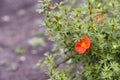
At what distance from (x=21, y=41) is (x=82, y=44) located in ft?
8.69

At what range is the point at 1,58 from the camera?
15.4 ft

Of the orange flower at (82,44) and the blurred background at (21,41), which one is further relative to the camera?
the blurred background at (21,41)

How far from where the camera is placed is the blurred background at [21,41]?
4.32 metres

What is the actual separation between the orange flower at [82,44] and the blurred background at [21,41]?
1.06m

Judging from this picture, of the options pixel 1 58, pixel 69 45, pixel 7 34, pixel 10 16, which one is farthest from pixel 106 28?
pixel 10 16

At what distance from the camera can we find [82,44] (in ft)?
8.53

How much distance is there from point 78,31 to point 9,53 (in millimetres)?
2415

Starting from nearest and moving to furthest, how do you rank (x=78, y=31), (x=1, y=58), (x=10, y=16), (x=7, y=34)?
(x=78, y=31)
(x=1, y=58)
(x=7, y=34)
(x=10, y=16)

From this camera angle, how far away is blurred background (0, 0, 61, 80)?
14.2 feet

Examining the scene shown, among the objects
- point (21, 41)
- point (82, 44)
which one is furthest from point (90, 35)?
point (21, 41)

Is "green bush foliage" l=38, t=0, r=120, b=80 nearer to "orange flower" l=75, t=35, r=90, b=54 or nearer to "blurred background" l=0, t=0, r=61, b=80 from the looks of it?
"orange flower" l=75, t=35, r=90, b=54

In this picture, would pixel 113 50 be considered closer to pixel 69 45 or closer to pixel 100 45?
pixel 100 45

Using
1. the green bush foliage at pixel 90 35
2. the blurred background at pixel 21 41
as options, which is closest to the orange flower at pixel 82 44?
the green bush foliage at pixel 90 35

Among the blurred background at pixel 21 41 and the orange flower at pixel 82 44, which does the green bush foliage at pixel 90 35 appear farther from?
the blurred background at pixel 21 41
